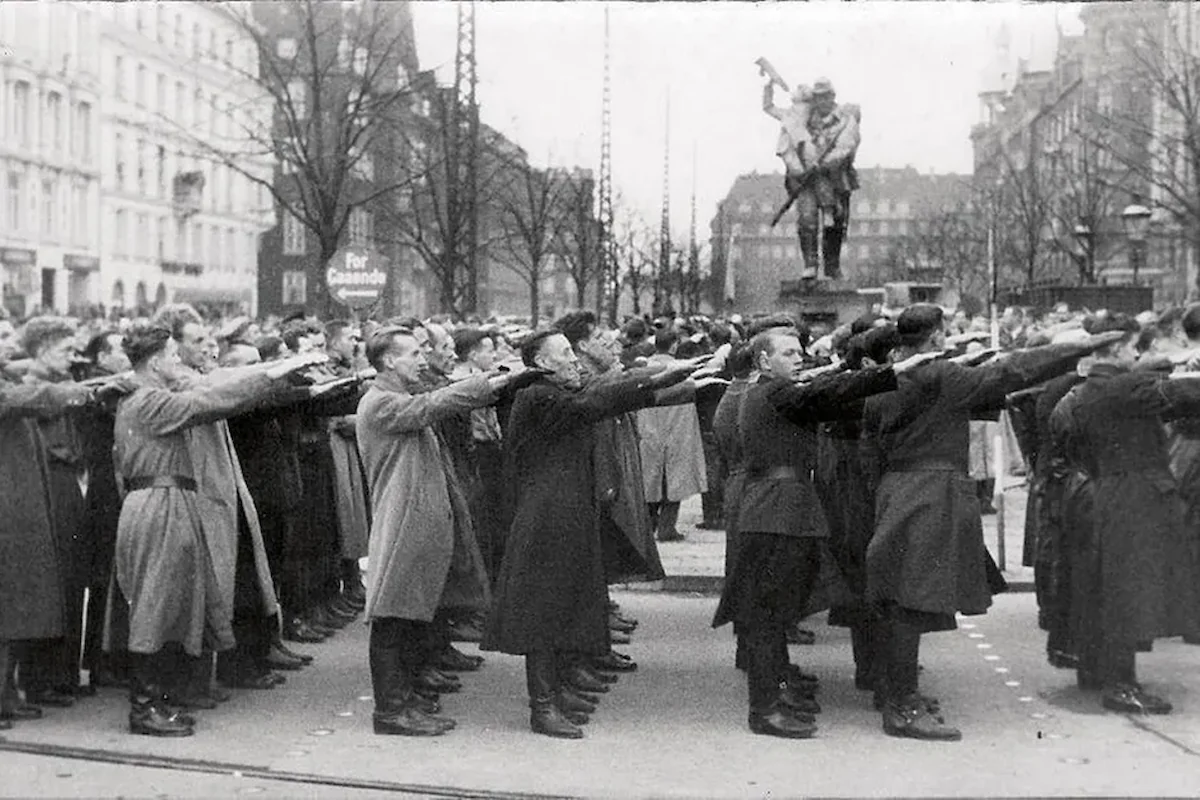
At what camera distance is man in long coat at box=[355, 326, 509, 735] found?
25.8 feet

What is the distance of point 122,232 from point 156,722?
184ft

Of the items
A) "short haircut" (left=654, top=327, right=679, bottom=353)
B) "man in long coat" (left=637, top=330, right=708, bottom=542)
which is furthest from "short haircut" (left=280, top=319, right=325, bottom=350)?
"short haircut" (left=654, top=327, right=679, bottom=353)

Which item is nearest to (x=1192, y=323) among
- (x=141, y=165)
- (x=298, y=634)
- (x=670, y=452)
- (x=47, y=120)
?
(x=298, y=634)

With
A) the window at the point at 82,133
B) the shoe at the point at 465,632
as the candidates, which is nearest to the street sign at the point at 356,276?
the shoe at the point at 465,632

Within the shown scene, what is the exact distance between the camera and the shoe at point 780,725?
25.5ft

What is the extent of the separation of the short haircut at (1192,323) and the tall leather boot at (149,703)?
5.63 m

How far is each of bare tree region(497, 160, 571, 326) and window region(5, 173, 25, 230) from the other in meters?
13.6

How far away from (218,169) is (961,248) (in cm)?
3159

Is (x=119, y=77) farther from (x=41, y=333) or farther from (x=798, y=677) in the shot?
(x=798, y=677)

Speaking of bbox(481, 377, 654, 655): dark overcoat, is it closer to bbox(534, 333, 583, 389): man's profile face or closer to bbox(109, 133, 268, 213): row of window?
bbox(534, 333, 583, 389): man's profile face

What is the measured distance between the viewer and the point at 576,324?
32.1ft

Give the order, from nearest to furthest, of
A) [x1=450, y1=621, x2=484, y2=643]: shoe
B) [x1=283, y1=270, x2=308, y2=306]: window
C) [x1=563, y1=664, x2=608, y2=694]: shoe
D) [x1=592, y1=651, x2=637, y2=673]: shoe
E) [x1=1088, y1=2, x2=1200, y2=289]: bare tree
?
[x1=563, y1=664, x2=608, y2=694]: shoe < [x1=592, y1=651, x2=637, y2=673]: shoe < [x1=450, y1=621, x2=484, y2=643]: shoe < [x1=1088, y1=2, x2=1200, y2=289]: bare tree < [x1=283, y1=270, x2=308, y2=306]: window

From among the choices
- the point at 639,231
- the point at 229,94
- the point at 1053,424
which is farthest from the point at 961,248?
the point at 1053,424

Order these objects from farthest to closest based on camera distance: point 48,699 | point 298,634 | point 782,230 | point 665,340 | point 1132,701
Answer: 1. point 782,230
2. point 665,340
3. point 298,634
4. point 48,699
5. point 1132,701
